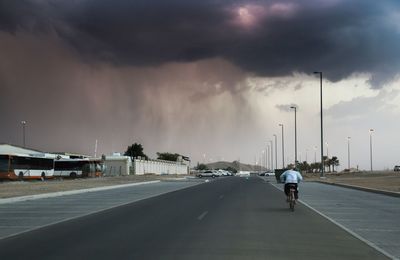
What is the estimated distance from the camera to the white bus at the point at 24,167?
181ft

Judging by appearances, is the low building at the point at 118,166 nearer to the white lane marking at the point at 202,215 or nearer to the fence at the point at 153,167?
the fence at the point at 153,167

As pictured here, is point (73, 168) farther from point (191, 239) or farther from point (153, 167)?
point (191, 239)

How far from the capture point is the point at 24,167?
5819 cm

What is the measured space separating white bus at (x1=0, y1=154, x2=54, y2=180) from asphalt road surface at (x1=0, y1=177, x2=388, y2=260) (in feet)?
124

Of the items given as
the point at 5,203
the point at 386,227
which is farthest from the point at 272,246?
the point at 5,203

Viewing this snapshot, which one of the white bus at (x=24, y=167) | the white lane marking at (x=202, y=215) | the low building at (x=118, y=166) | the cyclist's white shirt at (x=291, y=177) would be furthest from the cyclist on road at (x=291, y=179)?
the low building at (x=118, y=166)

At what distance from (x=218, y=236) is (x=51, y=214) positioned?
9.98 metres

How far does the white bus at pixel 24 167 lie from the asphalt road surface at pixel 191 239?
37658 millimetres

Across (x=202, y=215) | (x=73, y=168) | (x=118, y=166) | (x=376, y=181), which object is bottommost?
(x=202, y=215)

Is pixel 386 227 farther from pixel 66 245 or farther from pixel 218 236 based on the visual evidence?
pixel 66 245

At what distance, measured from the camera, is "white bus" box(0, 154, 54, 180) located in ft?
181

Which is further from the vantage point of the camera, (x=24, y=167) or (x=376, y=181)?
(x=24, y=167)

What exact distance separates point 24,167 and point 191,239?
48160mm

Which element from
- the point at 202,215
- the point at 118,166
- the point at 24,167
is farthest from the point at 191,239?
the point at 118,166
